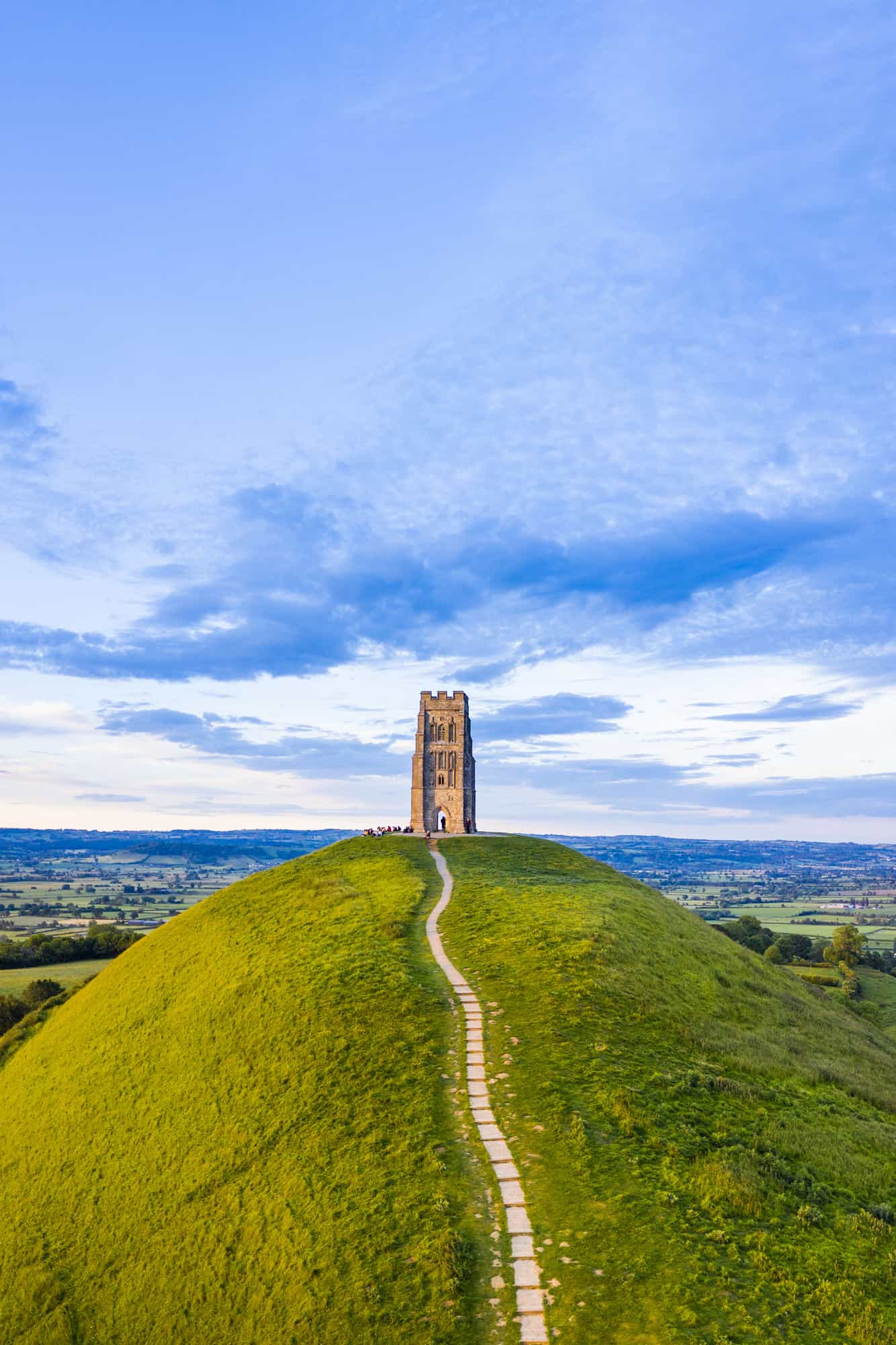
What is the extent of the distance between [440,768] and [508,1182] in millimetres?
62757

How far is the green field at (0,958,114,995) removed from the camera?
243ft

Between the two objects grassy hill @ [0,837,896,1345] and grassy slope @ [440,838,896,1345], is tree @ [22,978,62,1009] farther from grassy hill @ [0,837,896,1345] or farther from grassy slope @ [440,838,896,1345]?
grassy slope @ [440,838,896,1345]

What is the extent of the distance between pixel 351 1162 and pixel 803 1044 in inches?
1005

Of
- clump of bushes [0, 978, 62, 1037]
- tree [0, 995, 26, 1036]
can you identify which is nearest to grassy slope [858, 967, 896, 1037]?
clump of bushes [0, 978, 62, 1037]

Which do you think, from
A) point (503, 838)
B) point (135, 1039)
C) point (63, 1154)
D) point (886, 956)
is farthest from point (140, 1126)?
point (886, 956)

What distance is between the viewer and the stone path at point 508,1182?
16.8 metres

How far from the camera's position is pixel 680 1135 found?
77.8 feet

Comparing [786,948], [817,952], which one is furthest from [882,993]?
[817,952]

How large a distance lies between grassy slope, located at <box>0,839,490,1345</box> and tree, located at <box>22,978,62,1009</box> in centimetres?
2580

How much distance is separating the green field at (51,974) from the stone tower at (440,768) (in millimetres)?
33452

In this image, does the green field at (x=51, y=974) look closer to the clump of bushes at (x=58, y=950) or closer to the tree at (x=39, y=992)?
the clump of bushes at (x=58, y=950)

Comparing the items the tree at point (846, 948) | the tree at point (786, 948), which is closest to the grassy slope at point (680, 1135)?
the tree at point (786, 948)

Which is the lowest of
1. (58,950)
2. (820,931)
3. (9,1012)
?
(820,931)

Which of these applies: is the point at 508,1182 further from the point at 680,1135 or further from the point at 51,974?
the point at 51,974
